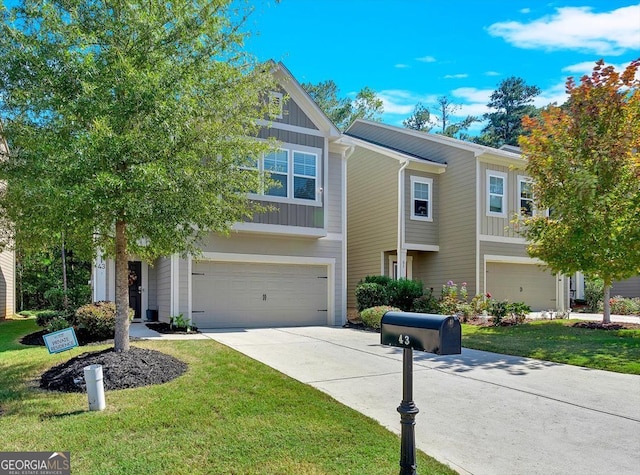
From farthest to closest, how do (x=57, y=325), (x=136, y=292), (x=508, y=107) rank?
(x=508, y=107) → (x=136, y=292) → (x=57, y=325)

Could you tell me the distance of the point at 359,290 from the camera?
1473 centimetres

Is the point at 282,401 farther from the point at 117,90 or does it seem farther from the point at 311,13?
the point at 311,13

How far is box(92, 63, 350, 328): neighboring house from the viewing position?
12758 millimetres

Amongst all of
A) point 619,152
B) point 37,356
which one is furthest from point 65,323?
point 619,152

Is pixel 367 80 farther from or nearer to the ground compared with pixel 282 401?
farther from the ground

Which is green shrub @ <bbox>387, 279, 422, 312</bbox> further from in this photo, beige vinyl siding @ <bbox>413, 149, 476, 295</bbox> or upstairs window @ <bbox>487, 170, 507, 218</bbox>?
upstairs window @ <bbox>487, 170, 507, 218</bbox>

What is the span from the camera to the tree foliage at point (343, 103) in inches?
1337

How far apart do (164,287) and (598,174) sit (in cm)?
1184

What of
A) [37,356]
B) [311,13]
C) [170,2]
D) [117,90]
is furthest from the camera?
[311,13]

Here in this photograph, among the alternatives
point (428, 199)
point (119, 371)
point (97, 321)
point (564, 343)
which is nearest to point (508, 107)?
point (428, 199)

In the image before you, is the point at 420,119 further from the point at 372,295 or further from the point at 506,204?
the point at 372,295

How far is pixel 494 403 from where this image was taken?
18.0 feet

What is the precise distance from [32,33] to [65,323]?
649cm

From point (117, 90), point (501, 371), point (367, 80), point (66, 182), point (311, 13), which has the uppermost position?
point (367, 80)
